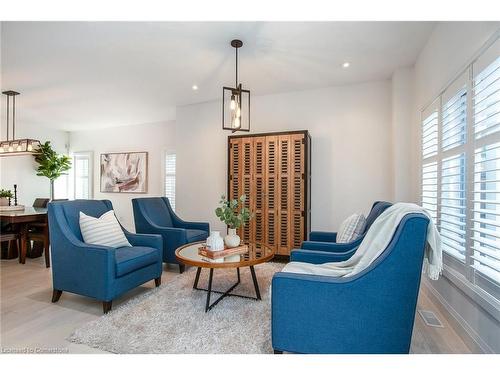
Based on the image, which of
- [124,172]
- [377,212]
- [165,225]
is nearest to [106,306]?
[165,225]

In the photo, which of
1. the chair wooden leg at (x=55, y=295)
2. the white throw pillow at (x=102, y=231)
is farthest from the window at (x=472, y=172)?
the chair wooden leg at (x=55, y=295)

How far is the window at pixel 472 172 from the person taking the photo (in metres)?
1.67

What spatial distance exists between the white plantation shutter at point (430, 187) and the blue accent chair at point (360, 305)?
159cm

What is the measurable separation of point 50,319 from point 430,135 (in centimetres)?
408

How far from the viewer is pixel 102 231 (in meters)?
2.71

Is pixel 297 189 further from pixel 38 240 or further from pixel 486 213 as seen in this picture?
pixel 38 240

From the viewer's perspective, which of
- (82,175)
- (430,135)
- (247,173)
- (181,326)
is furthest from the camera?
(82,175)

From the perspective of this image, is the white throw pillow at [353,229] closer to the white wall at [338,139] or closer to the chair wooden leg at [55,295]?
the white wall at [338,139]

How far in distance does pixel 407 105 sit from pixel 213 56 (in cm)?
265

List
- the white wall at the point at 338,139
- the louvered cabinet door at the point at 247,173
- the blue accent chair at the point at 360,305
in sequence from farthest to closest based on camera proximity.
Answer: the louvered cabinet door at the point at 247,173
the white wall at the point at 338,139
the blue accent chair at the point at 360,305

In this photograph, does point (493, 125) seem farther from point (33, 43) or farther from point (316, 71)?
point (33, 43)

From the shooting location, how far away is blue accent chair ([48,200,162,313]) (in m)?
2.33

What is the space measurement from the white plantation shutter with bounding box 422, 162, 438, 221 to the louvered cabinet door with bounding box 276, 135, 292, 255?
1.67 m
